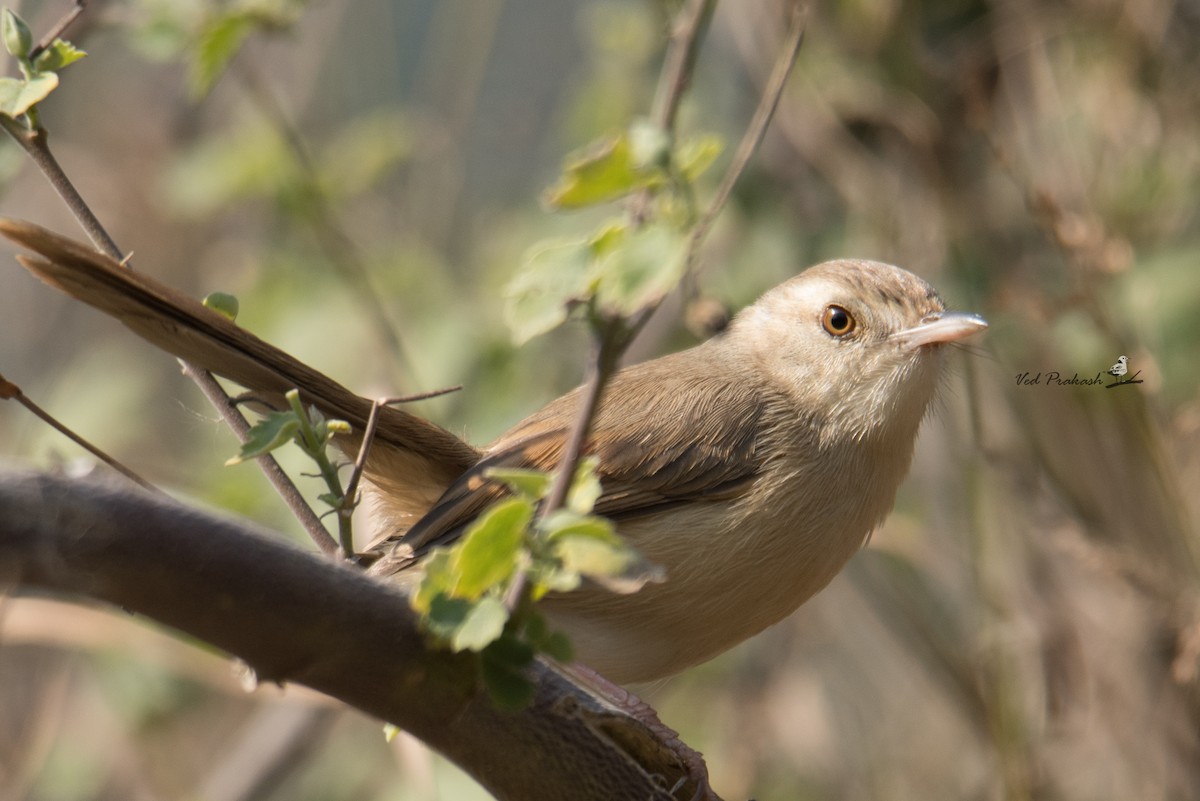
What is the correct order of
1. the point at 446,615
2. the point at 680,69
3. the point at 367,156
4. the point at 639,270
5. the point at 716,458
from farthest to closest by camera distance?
1. the point at 367,156
2. the point at 716,458
3. the point at 680,69
4. the point at 446,615
5. the point at 639,270

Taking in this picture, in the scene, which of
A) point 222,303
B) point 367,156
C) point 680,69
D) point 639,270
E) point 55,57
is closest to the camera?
point 639,270

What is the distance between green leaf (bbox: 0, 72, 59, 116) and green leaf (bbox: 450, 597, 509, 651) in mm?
1086

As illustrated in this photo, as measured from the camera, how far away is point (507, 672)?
161 centimetres

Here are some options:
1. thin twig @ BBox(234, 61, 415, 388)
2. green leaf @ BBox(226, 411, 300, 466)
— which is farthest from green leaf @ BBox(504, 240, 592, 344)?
thin twig @ BBox(234, 61, 415, 388)

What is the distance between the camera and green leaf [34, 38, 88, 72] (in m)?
2.13

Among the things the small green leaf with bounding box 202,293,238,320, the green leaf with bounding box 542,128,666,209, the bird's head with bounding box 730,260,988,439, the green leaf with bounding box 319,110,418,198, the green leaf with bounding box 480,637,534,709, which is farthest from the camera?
the green leaf with bounding box 319,110,418,198

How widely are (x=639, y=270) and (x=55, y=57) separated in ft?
4.15

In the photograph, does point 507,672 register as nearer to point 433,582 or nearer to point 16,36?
point 433,582

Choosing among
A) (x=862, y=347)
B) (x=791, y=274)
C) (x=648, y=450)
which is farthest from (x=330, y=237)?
(x=862, y=347)

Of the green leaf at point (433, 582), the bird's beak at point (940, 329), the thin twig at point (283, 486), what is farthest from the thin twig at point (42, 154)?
the bird's beak at point (940, 329)

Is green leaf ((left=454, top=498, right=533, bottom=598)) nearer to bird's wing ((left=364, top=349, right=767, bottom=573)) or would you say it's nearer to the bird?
the bird

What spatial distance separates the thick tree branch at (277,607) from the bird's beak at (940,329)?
156 cm

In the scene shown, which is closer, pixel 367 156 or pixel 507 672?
pixel 507 672

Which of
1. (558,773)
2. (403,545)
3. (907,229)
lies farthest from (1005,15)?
(558,773)
